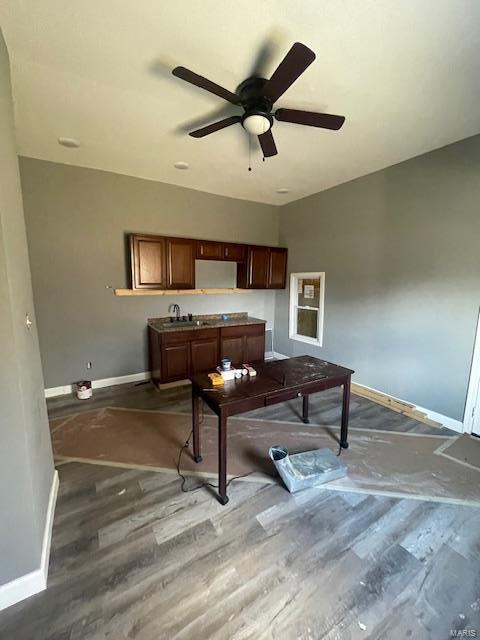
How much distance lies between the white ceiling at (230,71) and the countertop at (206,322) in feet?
7.00

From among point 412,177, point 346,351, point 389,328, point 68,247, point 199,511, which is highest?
point 412,177

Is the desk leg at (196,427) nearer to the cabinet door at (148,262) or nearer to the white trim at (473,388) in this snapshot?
the cabinet door at (148,262)

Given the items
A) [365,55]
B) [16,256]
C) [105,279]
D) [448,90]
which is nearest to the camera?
[16,256]

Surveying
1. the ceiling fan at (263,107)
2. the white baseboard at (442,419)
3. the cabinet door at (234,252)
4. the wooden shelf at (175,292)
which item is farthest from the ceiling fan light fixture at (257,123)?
the white baseboard at (442,419)

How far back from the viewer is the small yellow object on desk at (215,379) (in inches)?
81.5

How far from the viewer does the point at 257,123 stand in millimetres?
1896

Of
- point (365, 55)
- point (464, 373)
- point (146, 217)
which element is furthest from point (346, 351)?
point (146, 217)

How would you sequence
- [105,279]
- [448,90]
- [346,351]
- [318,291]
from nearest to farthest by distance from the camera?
[448,90] < [105,279] < [346,351] < [318,291]

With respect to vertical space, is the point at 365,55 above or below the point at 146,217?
above

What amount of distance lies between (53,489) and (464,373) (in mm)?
3773

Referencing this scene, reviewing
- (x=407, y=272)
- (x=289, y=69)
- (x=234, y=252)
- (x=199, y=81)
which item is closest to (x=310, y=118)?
(x=289, y=69)

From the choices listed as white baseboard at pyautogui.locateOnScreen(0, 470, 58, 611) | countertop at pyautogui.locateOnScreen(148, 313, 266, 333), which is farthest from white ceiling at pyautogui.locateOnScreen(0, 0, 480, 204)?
white baseboard at pyautogui.locateOnScreen(0, 470, 58, 611)

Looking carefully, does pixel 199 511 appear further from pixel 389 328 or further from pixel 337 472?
pixel 389 328

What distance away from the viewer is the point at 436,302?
2895mm
